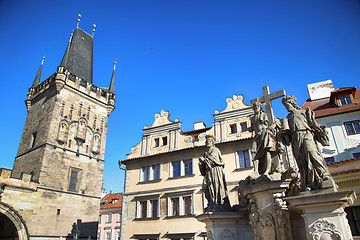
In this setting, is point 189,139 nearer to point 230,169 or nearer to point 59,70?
point 230,169

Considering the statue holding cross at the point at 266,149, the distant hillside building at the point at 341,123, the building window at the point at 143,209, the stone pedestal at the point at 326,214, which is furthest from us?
the building window at the point at 143,209

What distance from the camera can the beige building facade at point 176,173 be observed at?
59.3 feet

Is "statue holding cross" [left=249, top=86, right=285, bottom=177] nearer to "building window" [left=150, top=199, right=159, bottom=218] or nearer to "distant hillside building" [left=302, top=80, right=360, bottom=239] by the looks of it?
"distant hillside building" [left=302, top=80, right=360, bottom=239]

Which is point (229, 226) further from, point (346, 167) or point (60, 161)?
point (60, 161)

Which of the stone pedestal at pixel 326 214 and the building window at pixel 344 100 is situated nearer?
the stone pedestal at pixel 326 214

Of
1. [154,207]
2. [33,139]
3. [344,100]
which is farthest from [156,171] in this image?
[344,100]

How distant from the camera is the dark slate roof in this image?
31017mm

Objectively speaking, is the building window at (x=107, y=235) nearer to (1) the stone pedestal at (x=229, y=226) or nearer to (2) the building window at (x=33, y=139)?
(2) the building window at (x=33, y=139)

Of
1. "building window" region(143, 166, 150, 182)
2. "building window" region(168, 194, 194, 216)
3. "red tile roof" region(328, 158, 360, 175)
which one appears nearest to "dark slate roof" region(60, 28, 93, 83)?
"building window" region(143, 166, 150, 182)

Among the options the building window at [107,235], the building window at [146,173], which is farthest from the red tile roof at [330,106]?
the building window at [107,235]

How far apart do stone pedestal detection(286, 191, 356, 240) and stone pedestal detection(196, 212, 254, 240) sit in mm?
1655

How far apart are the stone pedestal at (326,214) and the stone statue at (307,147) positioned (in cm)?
21

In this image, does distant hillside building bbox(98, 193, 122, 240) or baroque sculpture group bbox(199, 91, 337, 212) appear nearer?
baroque sculpture group bbox(199, 91, 337, 212)

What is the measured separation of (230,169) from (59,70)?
20429 mm
